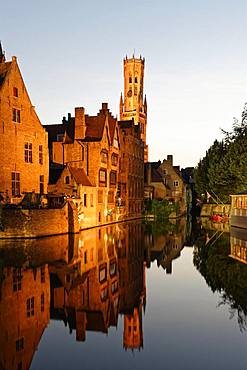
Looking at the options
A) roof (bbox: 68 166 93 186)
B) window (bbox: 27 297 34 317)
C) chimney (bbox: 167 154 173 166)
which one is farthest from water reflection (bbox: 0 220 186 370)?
chimney (bbox: 167 154 173 166)

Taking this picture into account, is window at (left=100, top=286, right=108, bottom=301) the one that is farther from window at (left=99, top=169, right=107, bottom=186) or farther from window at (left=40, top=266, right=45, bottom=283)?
Answer: window at (left=99, top=169, right=107, bottom=186)

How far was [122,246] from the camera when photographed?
111ft

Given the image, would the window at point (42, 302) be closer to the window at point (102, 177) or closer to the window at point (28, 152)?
the window at point (28, 152)

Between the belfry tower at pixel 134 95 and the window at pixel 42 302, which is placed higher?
the belfry tower at pixel 134 95

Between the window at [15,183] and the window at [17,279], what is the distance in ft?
78.5

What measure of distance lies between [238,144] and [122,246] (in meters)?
28.9

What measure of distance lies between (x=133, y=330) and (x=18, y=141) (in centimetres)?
3620

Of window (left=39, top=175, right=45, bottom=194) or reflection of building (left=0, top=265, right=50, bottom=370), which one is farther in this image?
window (left=39, top=175, right=45, bottom=194)

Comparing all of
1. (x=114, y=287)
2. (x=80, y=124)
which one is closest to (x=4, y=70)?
(x=80, y=124)

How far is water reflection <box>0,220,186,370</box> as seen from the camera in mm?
11969

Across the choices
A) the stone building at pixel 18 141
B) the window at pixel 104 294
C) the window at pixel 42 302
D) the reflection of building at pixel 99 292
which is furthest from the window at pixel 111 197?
the window at pixel 42 302

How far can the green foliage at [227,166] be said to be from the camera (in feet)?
178

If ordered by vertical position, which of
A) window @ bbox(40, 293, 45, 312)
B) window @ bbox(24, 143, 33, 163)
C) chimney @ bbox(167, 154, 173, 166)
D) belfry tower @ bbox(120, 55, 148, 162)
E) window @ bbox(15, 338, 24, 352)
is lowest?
window @ bbox(40, 293, 45, 312)

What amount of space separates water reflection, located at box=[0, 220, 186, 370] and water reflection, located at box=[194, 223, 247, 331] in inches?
97.6
